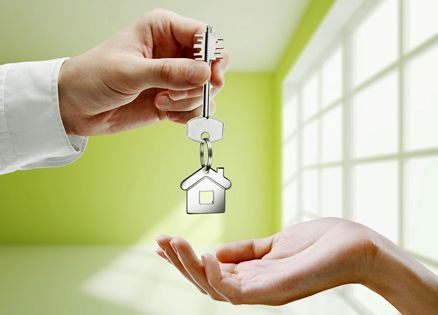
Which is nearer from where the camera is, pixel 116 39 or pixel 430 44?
pixel 116 39

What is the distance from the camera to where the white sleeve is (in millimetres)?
1110

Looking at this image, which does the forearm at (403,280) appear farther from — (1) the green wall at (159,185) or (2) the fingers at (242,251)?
(1) the green wall at (159,185)

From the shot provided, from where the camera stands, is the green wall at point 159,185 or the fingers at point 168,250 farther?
the green wall at point 159,185

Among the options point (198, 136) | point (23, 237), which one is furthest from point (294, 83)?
point (198, 136)

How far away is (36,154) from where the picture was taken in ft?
3.81

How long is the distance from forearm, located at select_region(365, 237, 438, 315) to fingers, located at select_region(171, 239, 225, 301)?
0.29m

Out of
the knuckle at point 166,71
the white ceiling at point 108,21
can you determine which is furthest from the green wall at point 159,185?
the knuckle at point 166,71

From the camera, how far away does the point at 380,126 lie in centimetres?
273

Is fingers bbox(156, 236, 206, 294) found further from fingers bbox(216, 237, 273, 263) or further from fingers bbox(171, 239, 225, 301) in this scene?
fingers bbox(216, 237, 273, 263)

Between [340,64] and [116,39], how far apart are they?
2715mm

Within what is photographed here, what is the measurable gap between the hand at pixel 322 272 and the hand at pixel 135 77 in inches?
14.4

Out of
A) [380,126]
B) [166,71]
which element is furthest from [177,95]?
[380,126]

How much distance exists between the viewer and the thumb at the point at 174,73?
0.88m

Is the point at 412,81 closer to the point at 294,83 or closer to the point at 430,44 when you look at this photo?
the point at 430,44
